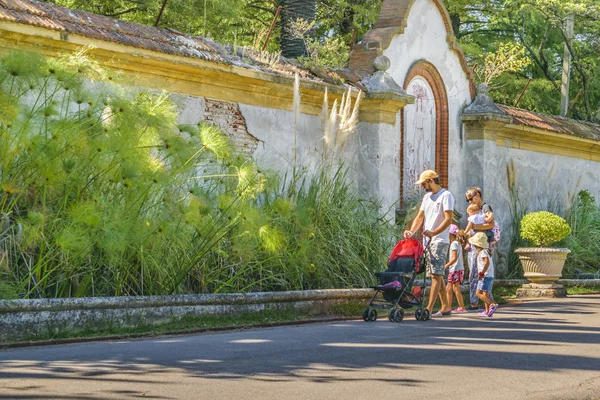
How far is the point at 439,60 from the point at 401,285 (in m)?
8.72

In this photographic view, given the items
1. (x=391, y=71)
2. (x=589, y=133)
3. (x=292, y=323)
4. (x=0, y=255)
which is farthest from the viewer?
(x=589, y=133)

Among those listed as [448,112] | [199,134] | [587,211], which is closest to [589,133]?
[587,211]

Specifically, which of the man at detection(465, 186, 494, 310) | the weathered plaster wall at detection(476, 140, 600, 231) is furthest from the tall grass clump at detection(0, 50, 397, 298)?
the weathered plaster wall at detection(476, 140, 600, 231)

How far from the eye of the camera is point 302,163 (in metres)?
16.3

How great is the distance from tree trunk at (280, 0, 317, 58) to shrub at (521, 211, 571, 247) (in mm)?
5467

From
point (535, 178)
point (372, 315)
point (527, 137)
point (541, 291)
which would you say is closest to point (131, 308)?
point (372, 315)

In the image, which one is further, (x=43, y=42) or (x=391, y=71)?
(x=391, y=71)

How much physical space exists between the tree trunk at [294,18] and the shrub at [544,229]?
5467 millimetres

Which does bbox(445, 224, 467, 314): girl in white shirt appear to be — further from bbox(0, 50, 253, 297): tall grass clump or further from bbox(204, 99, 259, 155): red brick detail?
bbox(0, 50, 253, 297): tall grass clump

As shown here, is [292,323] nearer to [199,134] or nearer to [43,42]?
[199,134]

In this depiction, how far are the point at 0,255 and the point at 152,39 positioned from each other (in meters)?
5.05

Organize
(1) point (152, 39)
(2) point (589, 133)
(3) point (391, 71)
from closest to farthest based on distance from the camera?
(1) point (152, 39), (3) point (391, 71), (2) point (589, 133)

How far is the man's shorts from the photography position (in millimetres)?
12625

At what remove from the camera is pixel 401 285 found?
39.3ft
